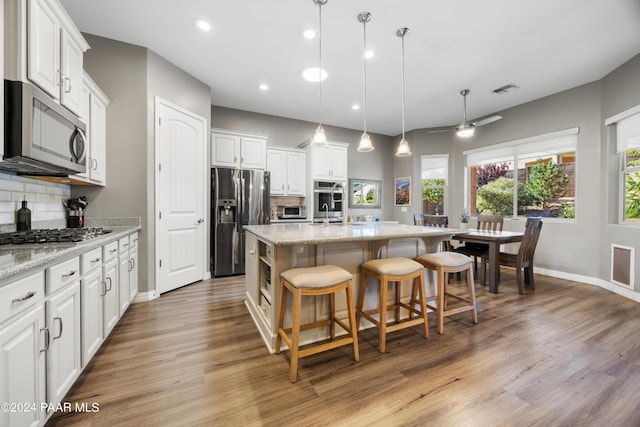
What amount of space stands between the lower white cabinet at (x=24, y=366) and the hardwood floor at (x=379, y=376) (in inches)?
13.3

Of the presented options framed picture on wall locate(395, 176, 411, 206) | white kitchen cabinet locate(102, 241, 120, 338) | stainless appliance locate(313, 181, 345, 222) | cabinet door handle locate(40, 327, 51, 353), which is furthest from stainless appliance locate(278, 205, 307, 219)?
cabinet door handle locate(40, 327, 51, 353)

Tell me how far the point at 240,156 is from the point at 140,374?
3.46 m

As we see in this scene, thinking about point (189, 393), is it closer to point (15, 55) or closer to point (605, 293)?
point (15, 55)

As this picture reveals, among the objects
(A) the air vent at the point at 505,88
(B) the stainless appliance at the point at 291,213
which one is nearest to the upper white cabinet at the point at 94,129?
(B) the stainless appliance at the point at 291,213

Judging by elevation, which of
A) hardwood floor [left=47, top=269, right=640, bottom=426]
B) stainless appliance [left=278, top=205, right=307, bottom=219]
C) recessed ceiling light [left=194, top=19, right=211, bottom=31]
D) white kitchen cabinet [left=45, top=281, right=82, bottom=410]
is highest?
recessed ceiling light [left=194, top=19, right=211, bottom=31]

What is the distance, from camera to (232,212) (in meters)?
4.23

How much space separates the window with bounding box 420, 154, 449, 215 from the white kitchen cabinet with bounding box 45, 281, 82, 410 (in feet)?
20.3

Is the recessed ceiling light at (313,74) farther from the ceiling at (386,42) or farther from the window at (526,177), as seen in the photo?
the window at (526,177)

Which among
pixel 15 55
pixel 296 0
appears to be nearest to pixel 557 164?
pixel 296 0

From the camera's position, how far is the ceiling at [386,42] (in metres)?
2.47

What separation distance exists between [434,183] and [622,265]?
10.9 ft

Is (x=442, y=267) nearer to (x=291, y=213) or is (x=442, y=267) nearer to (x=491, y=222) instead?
(x=491, y=222)

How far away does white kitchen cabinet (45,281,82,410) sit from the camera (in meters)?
1.28

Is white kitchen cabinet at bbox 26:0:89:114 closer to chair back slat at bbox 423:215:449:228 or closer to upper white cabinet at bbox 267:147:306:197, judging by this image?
upper white cabinet at bbox 267:147:306:197
